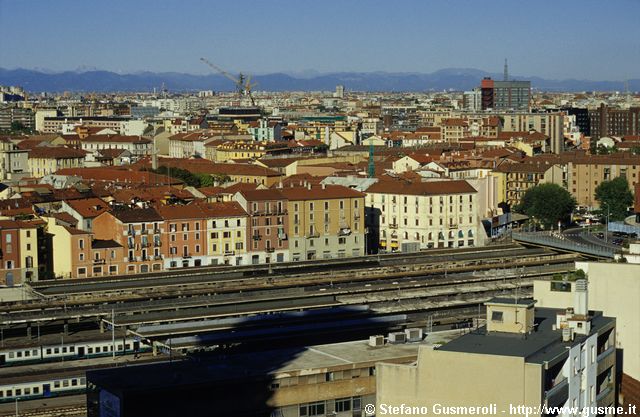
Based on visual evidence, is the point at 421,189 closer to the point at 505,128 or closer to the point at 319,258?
the point at 319,258

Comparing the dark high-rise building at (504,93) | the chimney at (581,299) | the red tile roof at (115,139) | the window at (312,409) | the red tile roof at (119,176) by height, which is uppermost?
the dark high-rise building at (504,93)

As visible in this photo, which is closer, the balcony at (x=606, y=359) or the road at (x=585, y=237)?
the balcony at (x=606, y=359)

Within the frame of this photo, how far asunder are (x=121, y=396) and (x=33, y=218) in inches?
622

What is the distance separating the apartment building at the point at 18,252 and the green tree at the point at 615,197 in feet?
50.9

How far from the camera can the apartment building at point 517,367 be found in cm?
903

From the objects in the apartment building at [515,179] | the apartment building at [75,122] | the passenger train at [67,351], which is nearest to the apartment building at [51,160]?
the apartment building at [515,179]

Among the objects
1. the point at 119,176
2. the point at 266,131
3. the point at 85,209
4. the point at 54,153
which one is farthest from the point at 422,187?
the point at 266,131

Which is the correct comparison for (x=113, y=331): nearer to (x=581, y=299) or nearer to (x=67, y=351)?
(x=67, y=351)

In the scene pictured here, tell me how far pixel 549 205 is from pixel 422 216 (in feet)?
16.7

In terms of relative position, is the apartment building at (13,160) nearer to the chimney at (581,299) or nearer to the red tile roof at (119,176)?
the red tile roof at (119,176)

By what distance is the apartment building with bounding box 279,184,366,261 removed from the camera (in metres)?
28.5

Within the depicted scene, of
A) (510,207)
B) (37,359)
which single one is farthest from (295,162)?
(37,359)

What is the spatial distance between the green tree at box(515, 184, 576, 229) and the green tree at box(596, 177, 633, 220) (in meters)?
1.09

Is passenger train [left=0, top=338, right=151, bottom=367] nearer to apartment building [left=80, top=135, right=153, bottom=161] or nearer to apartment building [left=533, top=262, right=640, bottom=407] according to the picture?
apartment building [left=533, top=262, right=640, bottom=407]
